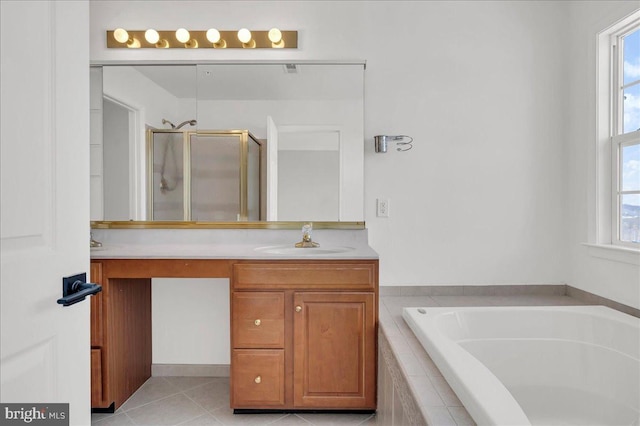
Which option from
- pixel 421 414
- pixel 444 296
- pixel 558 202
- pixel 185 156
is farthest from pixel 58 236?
pixel 558 202

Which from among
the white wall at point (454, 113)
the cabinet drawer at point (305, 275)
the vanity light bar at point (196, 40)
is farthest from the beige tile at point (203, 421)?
the vanity light bar at point (196, 40)

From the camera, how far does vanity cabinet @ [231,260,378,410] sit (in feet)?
6.30

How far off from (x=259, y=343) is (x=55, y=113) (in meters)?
1.41

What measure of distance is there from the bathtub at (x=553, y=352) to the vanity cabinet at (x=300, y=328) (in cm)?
29

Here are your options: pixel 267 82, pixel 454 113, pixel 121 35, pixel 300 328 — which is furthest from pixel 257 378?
pixel 121 35

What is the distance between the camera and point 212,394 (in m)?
2.22

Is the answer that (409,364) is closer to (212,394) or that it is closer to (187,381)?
(212,394)

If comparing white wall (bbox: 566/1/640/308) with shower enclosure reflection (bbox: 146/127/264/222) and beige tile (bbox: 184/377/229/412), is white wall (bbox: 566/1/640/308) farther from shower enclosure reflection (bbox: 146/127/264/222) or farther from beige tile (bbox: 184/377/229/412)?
beige tile (bbox: 184/377/229/412)

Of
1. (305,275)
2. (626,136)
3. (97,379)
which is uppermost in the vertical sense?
(626,136)

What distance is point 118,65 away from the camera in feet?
7.95

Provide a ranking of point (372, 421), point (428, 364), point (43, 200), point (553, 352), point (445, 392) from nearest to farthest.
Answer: point (43, 200), point (445, 392), point (428, 364), point (553, 352), point (372, 421)

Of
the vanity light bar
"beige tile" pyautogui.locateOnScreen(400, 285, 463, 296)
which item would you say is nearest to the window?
"beige tile" pyautogui.locateOnScreen(400, 285, 463, 296)

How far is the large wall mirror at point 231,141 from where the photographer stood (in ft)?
7.86

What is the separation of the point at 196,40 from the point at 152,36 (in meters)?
0.26
